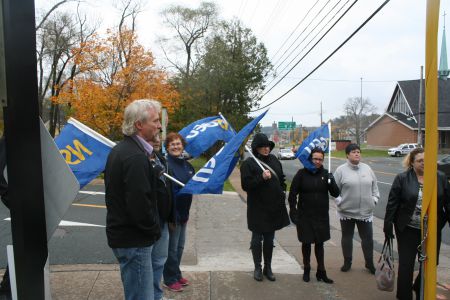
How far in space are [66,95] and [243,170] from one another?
14.1 meters

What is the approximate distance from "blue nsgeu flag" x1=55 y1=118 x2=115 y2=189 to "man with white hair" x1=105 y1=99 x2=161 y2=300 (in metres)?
0.97

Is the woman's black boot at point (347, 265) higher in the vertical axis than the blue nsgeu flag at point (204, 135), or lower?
lower

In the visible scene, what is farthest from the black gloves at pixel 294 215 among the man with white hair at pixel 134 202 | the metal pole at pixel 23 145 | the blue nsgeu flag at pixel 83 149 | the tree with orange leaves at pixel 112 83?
the tree with orange leaves at pixel 112 83

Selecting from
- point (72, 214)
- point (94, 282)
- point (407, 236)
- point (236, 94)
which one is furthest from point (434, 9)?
point (236, 94)

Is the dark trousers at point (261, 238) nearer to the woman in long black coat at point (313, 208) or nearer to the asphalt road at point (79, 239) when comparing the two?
the woman in long black coat at point (313, 208)

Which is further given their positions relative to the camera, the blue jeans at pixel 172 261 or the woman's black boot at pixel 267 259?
the woman's black boot at pixel 267 259

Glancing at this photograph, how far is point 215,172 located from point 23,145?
9.14ft

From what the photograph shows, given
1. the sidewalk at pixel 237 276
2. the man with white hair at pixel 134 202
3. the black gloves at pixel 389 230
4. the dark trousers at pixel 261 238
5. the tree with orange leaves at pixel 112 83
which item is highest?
the tree with orange leaves at pixel 112 83

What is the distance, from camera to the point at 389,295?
4680mm

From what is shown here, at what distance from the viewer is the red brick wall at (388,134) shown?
59281 mm

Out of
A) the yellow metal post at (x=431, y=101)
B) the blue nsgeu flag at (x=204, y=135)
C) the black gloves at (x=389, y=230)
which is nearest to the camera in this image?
the yellow metal post at (x=431, y=101)

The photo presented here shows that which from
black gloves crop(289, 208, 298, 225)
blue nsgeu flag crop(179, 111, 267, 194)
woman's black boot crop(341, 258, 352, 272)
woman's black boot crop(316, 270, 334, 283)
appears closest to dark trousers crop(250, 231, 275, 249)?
black gloves crop(289, 208, 298, 225)

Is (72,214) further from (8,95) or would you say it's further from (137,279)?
(8,95)

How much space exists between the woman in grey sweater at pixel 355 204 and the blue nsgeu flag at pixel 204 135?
1.72 m
